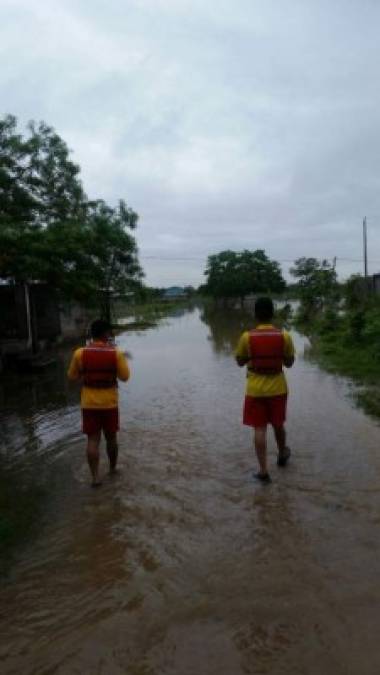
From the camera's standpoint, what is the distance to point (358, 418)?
29.0 ft

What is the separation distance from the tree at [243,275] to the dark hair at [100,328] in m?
67.5

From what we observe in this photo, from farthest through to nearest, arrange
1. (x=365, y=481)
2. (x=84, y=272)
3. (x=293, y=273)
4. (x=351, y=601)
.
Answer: (x=293, y=273) < (x=84, y=272) < (x=365, y=481) < (x=351, y=601)

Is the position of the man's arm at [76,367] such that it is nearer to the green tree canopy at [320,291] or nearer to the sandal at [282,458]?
the sandal at [282,458]

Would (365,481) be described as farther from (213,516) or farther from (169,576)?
(169,576)

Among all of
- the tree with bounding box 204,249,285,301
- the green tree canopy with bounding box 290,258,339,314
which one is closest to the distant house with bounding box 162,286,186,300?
the tree with bounding box 204,249,285,301

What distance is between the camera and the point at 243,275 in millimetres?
73688

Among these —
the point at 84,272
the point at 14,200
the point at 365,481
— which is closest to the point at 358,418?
the point at 365,481

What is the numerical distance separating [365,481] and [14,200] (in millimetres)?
15672

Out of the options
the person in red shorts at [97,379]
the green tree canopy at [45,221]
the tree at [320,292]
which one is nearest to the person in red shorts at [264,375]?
the person in red shorts at [97,379]

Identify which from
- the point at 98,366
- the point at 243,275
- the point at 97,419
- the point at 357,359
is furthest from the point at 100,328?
the point at 243,275

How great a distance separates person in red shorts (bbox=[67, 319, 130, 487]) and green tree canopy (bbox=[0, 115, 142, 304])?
8855mm

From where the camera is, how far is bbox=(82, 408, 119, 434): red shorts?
614cm

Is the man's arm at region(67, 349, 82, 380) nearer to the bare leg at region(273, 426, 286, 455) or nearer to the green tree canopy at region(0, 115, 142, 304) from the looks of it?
the bare leg at region(273, 426, 286, 455)

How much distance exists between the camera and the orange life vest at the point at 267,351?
6035 millimetres
